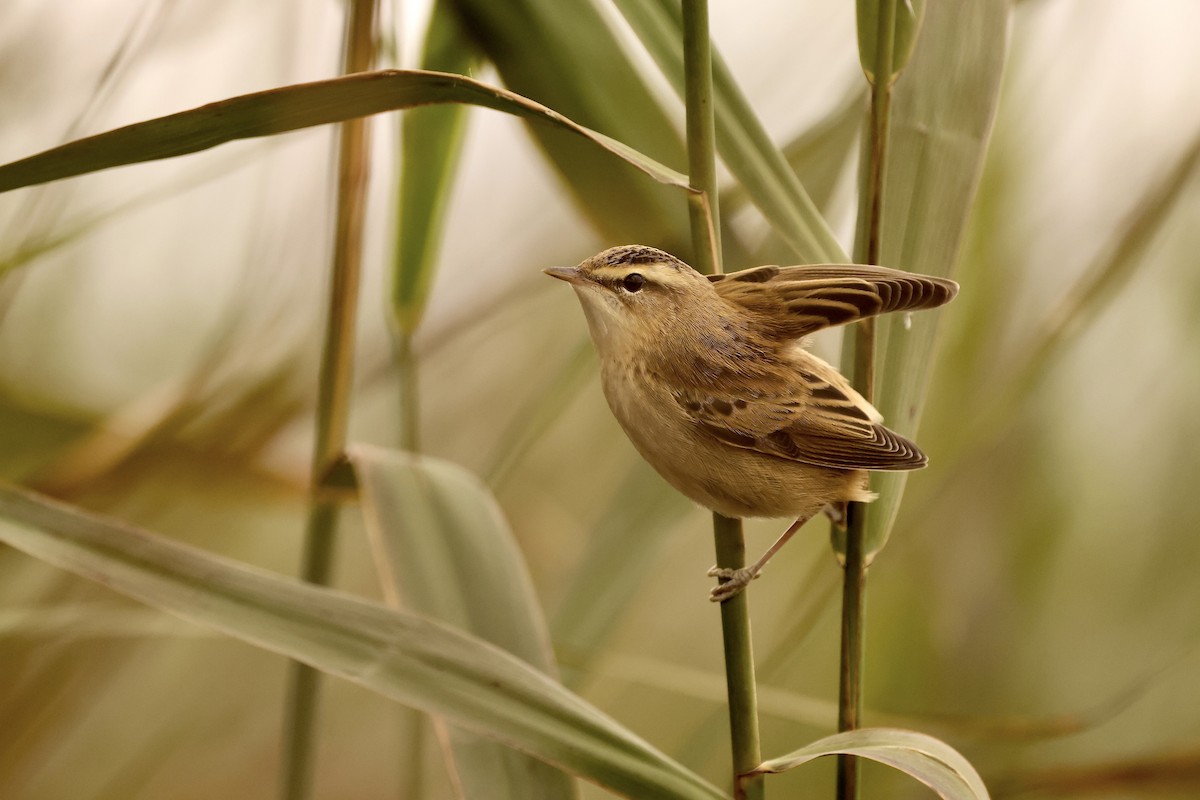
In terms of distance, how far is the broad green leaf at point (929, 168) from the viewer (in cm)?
49

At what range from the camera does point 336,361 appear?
26.1 inches

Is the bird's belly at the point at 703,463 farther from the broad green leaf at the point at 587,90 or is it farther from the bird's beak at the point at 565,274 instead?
the broad green leaf at the point at 587,90

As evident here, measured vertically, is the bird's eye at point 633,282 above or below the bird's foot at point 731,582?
above

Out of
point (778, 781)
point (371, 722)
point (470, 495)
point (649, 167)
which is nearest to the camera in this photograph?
point (649, 167)

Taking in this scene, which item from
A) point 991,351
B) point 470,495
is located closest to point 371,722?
point 470,495

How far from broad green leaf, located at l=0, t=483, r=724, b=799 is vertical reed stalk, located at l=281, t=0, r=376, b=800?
21cm

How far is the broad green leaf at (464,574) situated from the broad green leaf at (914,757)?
0.52ft

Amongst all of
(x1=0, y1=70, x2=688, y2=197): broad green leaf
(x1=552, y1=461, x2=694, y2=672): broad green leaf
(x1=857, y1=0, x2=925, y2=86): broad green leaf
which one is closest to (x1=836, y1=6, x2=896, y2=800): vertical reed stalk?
(x1=857, y1=0, x2=925, y2=86): broad green leaf

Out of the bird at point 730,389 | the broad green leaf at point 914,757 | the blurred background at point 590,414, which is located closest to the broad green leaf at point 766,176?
the bird at point 730,389

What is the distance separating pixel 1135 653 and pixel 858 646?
0.74 metres

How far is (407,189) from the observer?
0.65 m

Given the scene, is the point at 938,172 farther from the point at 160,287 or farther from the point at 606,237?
the point at 160,287

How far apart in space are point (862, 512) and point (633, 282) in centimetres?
19

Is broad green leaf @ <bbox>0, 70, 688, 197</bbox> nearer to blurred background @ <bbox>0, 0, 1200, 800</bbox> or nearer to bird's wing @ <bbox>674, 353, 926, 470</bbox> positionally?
bird's wing @ <bbox>674, 353, 926, 470</bbox>
